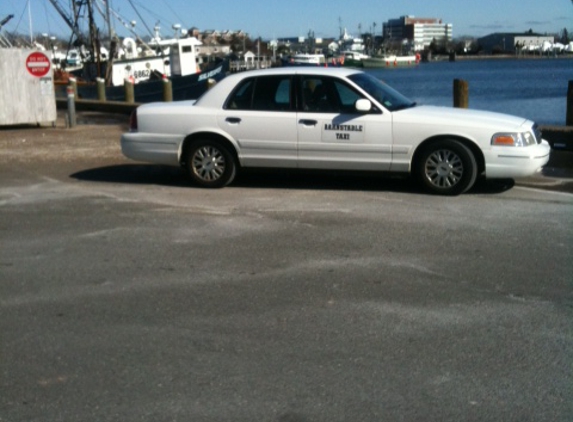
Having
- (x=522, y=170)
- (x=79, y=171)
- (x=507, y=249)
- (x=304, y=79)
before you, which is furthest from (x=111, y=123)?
(x=507, y=249)

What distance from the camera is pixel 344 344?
549cm

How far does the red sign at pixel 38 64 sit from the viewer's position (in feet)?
63.3

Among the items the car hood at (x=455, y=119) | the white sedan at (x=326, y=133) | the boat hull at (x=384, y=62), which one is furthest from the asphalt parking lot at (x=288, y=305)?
the boat hull at (x=384, y=62)

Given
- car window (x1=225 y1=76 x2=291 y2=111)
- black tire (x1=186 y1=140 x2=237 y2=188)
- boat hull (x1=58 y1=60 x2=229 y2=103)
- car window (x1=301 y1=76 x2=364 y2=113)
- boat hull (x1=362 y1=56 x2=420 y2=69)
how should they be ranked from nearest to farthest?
car window (x1=301 y1=76 x2=364 y2=113)
car window (x1=225 y1=76 x2=291 y2=111)
black tire (x1=186 y1=140 x2=237 y2=188)
boat hull (x1=58 y1=60 x2=229 y2=103)
boat hull (x1=362 y1=56 x2=420 y2=69)

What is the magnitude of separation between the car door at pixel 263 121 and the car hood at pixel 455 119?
4.43ft

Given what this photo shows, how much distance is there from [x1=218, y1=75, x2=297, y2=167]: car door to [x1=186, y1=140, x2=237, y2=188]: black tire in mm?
200

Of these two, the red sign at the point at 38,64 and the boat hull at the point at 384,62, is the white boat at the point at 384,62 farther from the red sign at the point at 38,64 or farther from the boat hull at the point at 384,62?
the red sign at the point at 38,64

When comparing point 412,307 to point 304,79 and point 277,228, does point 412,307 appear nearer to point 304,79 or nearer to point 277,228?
point 277,228

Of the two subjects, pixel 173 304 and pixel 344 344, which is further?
pixel 173 304

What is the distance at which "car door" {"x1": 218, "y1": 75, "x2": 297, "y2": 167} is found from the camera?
35.5ft

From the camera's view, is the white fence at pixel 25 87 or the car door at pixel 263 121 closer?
the car door at pixel 263 121

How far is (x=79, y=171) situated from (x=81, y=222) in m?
4.06

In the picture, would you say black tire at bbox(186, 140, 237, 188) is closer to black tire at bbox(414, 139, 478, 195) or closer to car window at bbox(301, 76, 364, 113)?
car window at bbox(301, 76, 364, 113)

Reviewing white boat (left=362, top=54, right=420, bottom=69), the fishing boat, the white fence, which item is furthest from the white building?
the white fence
